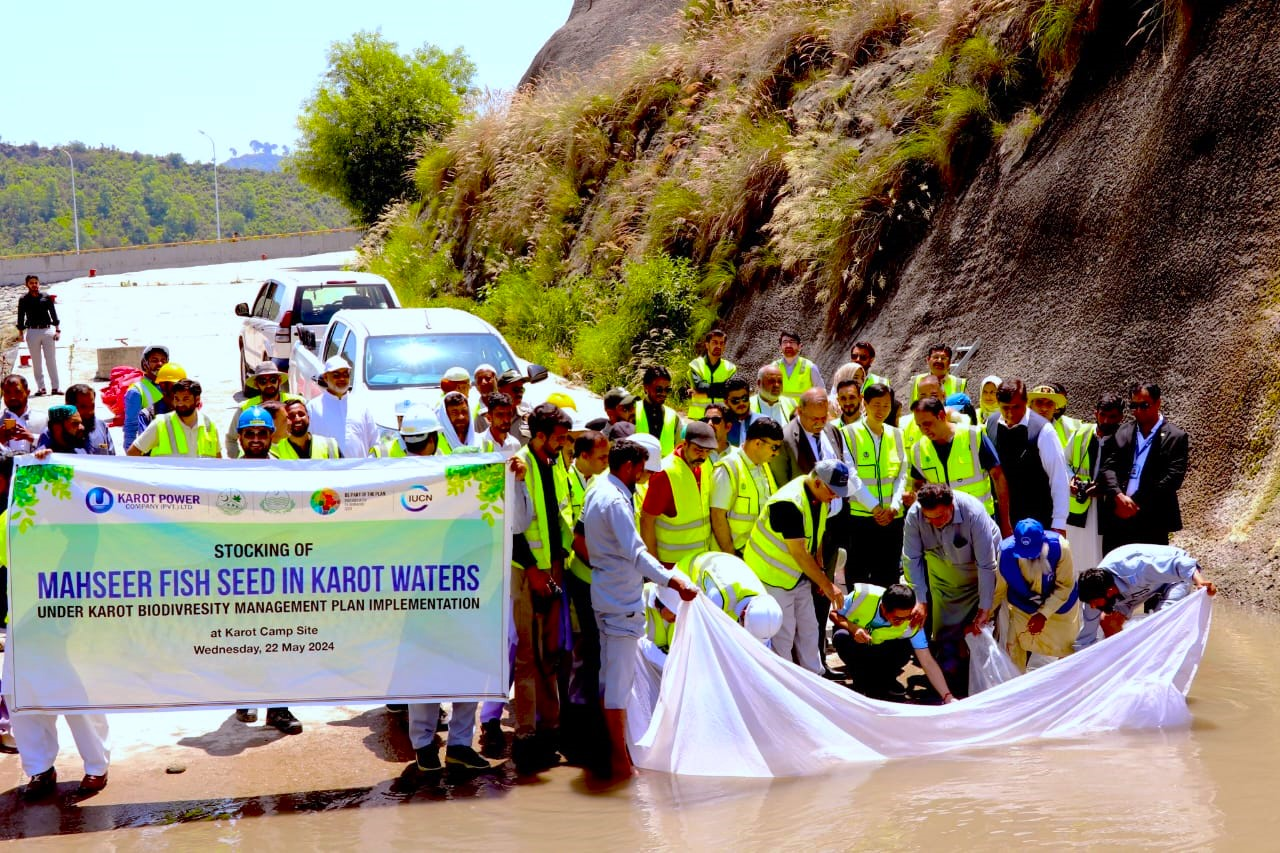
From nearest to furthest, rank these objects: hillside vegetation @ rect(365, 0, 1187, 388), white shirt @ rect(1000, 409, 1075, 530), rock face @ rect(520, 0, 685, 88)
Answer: white shirt @ rect(1000, 409, 1075, 530)
hillside vegetation @ rect(365, 0, 1187, 388)
rock face @ rect(520, 0, 685, 88)

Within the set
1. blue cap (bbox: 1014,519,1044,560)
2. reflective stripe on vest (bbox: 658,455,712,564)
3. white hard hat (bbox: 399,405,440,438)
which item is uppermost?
white hard hat (bbox: 399,405,440,438)

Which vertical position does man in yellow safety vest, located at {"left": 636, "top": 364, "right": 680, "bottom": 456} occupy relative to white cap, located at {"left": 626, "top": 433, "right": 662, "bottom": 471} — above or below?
above

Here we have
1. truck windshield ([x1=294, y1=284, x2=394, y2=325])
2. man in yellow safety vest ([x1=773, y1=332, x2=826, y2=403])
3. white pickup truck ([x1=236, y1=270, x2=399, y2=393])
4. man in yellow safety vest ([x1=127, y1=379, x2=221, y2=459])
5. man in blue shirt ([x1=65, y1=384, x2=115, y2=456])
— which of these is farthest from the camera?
truck windshield ([x1=294, y1=284, x2=394, y2=325])

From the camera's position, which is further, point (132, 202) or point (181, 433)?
point (132, 202)

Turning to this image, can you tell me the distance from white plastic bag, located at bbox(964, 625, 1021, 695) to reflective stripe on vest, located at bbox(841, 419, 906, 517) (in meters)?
1.20

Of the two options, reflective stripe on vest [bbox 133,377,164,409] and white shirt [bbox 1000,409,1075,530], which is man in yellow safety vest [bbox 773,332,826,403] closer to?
white shirt [bbox 1000,409,1075,530]

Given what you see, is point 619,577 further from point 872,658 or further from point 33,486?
point 33,486

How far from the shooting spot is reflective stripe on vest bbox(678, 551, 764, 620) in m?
6.89

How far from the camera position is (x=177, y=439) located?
823cm

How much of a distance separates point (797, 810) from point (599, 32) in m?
31.4

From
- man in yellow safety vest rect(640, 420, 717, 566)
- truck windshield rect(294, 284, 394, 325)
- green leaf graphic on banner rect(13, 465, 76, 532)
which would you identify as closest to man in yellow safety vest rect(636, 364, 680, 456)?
man in yellow safety vest rect(640, 420, 717, 566)

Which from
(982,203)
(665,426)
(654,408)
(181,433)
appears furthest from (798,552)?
(982,203)

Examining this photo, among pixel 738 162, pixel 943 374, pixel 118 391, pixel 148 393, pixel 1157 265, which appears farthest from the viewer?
pixel 738 162

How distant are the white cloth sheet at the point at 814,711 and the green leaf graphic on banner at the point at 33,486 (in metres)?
2.97
